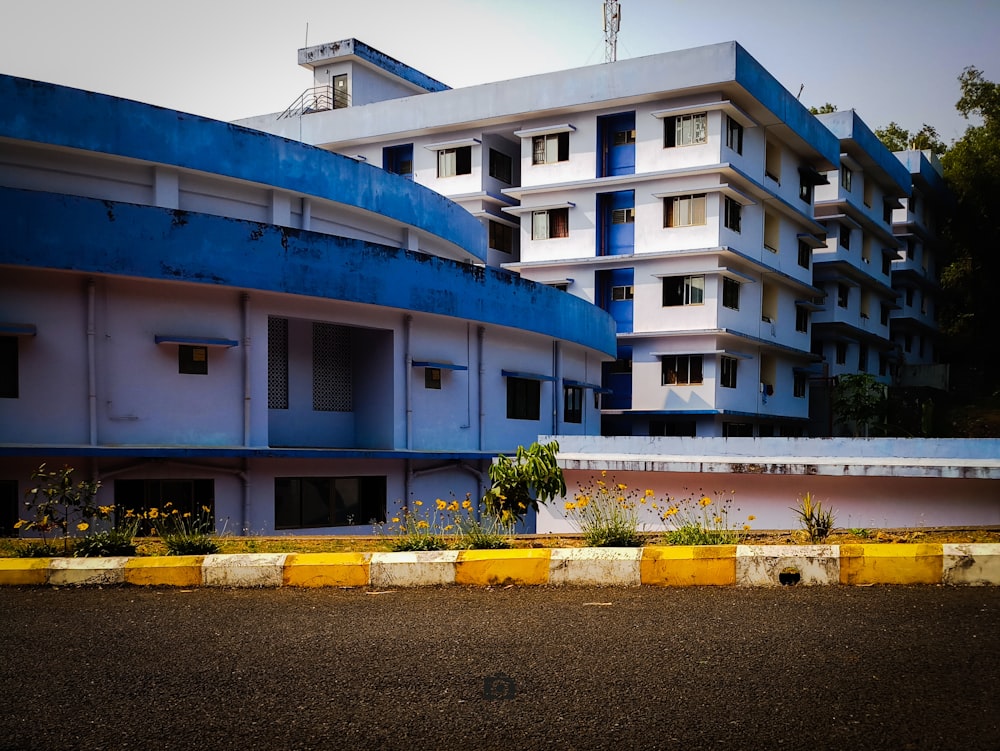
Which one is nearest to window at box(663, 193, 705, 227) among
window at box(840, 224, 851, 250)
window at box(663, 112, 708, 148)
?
window at box(663, 112, 708, 148)

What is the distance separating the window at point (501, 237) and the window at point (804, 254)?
39.4ft

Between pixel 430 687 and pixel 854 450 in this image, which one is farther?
pixel 854 450

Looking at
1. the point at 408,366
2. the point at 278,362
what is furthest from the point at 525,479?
the point at 278,362

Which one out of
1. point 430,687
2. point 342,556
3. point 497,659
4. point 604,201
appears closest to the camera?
point 430,687

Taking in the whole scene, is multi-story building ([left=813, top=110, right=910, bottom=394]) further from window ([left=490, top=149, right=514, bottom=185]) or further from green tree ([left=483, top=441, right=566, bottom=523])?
green tree ([left=483, top=441, right=566, bottom=523])

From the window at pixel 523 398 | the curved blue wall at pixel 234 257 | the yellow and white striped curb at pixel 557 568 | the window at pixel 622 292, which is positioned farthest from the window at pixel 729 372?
the yellow and white striped curb at pixel 557 568

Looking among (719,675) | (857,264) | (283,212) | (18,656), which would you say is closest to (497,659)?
(719,675)

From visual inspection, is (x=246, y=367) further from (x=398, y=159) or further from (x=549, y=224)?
(x=398, y=159)

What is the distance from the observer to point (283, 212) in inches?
875

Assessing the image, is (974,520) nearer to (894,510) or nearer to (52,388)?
(894,510)

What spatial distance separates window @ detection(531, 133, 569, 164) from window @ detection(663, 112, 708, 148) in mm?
3742

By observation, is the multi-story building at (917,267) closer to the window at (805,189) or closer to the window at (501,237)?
the window at (805,189)

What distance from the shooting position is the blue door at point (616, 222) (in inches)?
1422

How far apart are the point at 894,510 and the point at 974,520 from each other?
4.16ft
